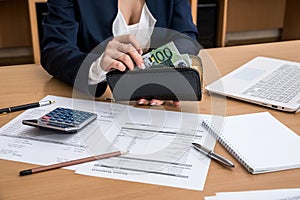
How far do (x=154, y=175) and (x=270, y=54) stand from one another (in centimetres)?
78

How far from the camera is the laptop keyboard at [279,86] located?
40.0 inches

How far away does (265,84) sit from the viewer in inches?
42.8

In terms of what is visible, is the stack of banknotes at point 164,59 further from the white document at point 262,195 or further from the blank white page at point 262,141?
the white document at point 262,195

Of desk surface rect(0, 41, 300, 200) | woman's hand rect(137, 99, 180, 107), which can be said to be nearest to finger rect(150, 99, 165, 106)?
woman's hand rect(137, 99, 180, 107)

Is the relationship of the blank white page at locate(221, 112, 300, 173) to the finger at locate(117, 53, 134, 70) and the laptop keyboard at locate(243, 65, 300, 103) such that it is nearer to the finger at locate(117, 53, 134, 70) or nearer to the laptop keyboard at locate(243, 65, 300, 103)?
the laptop keyboard at locate(243, 65, 300, 103)

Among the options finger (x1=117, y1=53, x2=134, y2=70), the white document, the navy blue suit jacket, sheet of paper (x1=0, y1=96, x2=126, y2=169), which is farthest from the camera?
the navy blue suit jacket

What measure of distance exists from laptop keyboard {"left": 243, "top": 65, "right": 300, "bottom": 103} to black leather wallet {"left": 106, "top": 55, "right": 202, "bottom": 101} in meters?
0.16

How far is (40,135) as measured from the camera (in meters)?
0.84

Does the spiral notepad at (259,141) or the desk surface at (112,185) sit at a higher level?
the spiral notepad at (259,141)

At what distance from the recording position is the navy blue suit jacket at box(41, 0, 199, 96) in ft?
3.53

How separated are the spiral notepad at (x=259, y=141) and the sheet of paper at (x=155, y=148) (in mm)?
44

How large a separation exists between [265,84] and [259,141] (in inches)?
12.3

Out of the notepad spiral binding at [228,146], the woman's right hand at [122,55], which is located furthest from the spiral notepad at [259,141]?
the woman's right hand at [122,55]

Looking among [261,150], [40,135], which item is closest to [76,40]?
[40,135]
